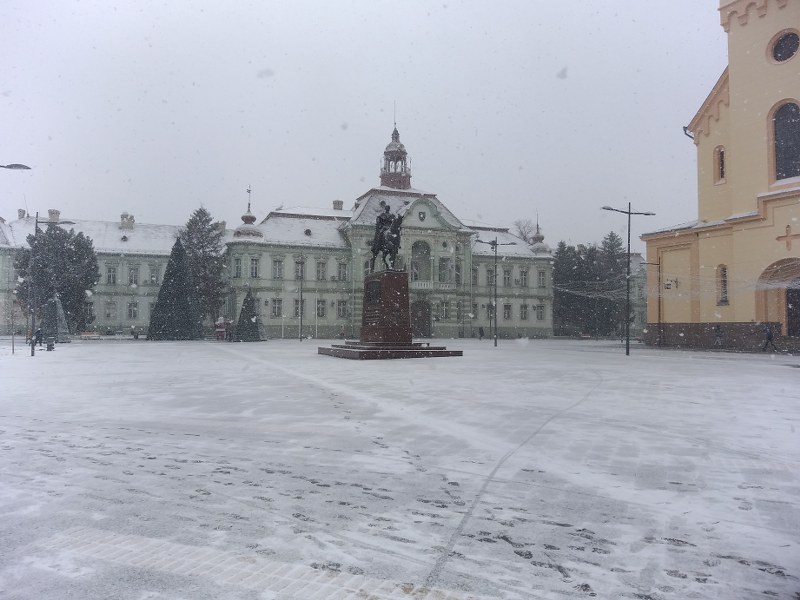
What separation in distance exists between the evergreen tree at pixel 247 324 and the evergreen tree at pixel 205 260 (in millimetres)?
15065

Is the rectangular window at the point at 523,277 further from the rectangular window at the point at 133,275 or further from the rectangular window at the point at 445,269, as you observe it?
the rectangular window at the point at 133,275

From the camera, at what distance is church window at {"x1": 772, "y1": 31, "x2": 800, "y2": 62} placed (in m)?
32.1

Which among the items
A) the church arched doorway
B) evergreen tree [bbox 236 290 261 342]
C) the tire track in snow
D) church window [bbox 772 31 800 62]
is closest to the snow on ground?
the tire track in snow

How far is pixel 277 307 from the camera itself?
62906mm

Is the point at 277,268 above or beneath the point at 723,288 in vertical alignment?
above

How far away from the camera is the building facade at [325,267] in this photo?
6259 cm

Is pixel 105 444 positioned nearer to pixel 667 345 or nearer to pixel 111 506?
pixel 111 506

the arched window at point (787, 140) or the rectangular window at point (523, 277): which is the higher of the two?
the arched window at point (787, 140)

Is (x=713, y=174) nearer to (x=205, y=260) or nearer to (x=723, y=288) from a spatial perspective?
(x=723, y=288)

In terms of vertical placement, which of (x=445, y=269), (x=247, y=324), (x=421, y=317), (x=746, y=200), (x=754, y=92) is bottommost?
(x=247, y=324)

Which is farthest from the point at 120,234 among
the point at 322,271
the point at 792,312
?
the point at 792,312

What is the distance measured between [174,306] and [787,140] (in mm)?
42120

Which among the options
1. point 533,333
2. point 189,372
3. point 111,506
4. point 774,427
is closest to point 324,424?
point 111,506

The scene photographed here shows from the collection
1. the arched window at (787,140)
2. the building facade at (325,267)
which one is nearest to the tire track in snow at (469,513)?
the arched window at (787,140)
